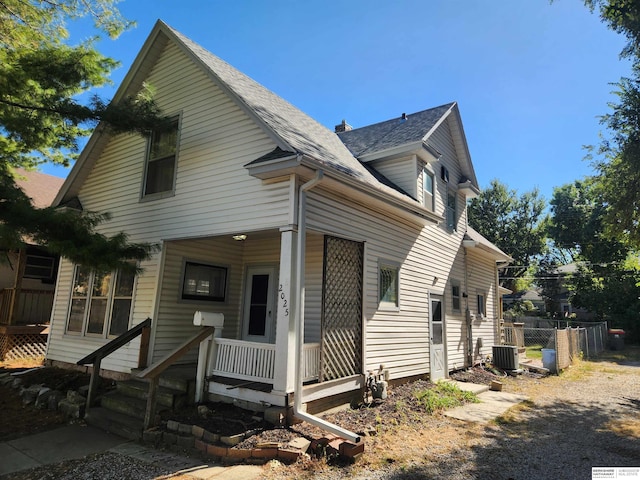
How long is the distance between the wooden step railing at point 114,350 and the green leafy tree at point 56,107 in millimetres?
1442

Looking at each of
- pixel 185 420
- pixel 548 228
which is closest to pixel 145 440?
pixel 185 420

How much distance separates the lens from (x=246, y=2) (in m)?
9.61

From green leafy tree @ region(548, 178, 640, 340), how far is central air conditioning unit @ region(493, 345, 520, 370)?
5884 mm

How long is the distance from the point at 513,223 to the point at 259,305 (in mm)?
36079

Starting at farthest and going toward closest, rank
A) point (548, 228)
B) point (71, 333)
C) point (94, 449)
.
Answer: point (548, 228), point (71, 333), point (94, 449)

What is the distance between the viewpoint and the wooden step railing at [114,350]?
6.43 m

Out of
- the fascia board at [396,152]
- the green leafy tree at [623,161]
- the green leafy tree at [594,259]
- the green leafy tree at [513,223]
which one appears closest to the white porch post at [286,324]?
the fascia board at [396,152]

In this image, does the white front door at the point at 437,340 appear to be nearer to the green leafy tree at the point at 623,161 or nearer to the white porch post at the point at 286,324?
the white porch post at the point at 286,324

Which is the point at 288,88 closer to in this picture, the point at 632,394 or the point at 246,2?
the point at 246,2

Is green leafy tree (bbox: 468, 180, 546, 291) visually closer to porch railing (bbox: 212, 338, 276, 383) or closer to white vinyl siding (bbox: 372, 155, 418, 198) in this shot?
white vinyl siding (bbox: 372, 155, 418, 198)

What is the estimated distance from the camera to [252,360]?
5.97 metres

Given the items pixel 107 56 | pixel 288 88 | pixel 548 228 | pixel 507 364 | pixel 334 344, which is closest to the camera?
pixel 334 344

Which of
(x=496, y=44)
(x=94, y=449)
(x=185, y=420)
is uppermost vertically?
(x=496, y=44)

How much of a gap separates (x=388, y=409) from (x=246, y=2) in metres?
10.0
